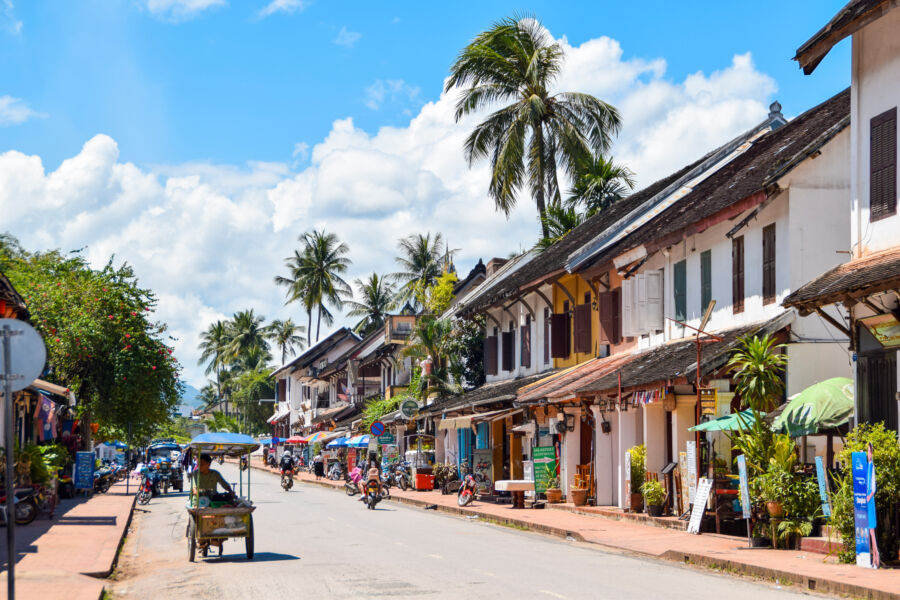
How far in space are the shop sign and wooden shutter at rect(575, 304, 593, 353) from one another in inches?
118

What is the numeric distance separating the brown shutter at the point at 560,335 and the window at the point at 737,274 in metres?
10.9

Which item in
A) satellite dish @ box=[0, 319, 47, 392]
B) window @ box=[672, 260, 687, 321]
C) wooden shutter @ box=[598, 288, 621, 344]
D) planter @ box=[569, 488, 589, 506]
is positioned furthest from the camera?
wooden shutter @ box=[598, 288, 621, 344]

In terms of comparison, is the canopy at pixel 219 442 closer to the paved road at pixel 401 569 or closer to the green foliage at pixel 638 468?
the paved road at pixel 401 569

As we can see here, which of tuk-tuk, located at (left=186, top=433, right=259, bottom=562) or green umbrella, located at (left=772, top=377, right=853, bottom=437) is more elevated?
green umbrella, located at (left=772, top=377, right=853, bottom=437)

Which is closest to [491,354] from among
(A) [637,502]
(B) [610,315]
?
(B) [610,315]

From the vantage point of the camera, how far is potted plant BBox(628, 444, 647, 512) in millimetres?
24047

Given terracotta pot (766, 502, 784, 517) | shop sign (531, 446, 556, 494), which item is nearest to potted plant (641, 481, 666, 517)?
terracotta pot (766, 502, 784, 517)

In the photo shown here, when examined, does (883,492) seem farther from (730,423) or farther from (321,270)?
(321,270)

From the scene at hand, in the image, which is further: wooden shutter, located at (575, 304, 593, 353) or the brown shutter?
the brown shutter

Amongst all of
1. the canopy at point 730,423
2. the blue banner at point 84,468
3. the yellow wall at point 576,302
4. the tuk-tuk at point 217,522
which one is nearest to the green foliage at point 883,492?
the canopy at point 730,423

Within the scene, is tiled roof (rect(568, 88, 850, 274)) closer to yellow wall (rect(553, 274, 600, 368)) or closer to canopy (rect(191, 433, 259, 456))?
yellow wall (rect(553, 274, 600, 368))

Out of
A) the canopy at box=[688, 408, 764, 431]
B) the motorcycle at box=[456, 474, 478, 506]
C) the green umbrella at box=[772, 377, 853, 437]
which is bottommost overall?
the motorcycle at box=[456, 474, 478, 506]

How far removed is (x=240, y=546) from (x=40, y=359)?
1013 cm

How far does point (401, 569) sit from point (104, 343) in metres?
23.3
